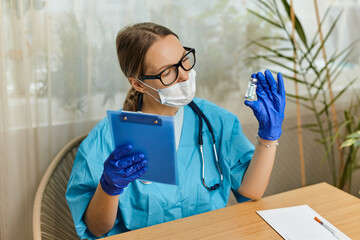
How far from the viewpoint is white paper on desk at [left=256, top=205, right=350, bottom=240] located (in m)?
0.99

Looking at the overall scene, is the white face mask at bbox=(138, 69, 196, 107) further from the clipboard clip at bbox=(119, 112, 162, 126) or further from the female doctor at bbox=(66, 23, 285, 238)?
the clipboard clip at bbox=(119, 112, 162, 126)

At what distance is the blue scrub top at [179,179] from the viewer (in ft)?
3.86

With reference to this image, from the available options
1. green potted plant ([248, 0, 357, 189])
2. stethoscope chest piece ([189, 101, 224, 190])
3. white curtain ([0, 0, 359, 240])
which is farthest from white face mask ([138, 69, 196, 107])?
green potted plant ([248, 0, 357, 189])

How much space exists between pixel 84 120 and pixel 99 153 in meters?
0.48

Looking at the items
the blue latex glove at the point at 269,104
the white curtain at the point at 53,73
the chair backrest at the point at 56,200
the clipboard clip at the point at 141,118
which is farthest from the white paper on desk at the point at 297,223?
the white curtain at the point at 53,73

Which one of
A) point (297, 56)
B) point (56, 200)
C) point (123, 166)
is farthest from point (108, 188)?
point (297, 56)

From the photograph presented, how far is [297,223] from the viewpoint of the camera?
3.45ft

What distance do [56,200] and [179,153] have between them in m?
0.59

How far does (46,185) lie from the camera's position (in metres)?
1.36

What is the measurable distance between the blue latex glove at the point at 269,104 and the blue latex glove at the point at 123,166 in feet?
1.30

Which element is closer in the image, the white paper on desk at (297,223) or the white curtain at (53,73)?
the white paper on desk at (297,223)

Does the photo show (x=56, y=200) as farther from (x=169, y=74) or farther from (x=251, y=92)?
(x=251, y=92)

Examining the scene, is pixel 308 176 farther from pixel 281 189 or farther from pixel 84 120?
pixel 84 120

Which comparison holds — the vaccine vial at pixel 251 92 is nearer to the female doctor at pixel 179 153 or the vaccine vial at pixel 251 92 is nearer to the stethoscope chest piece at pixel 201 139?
the female doctor at pixel 179 153
